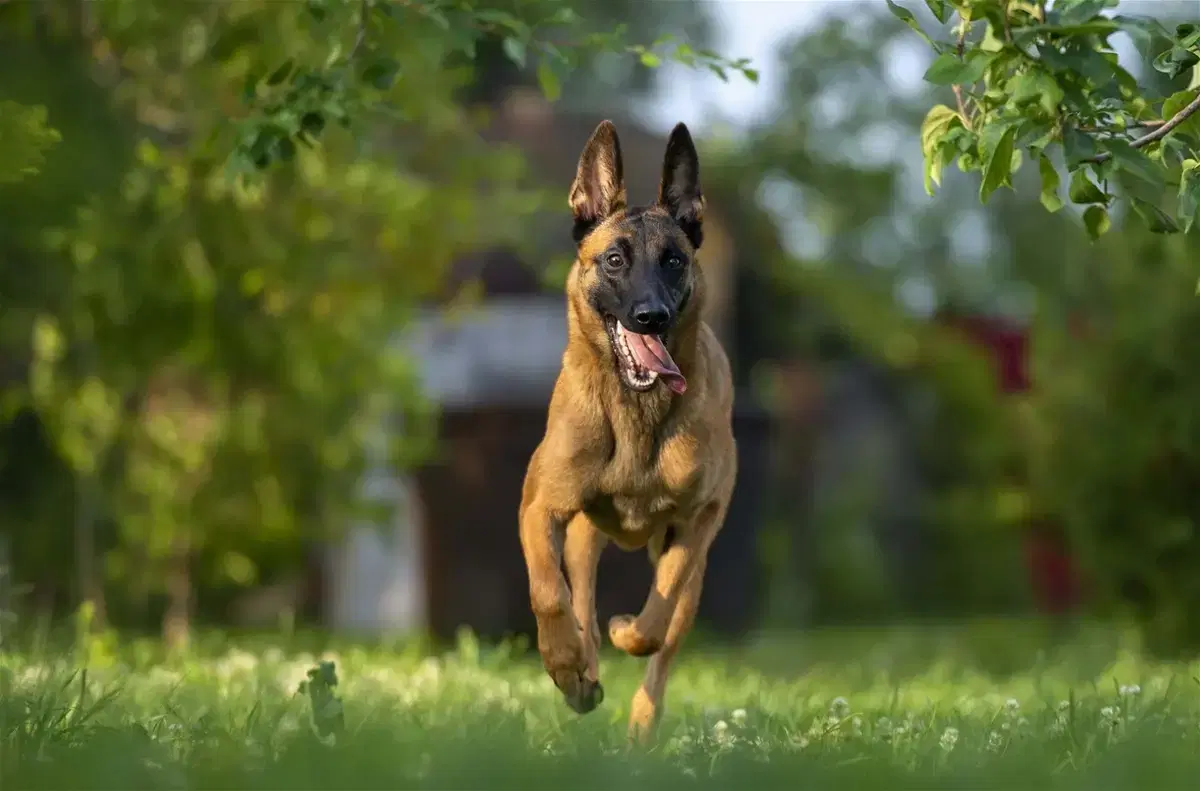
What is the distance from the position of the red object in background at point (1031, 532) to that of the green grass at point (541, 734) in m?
12.9

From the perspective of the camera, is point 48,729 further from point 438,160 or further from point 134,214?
point 438,160

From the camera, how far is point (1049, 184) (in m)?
6.17

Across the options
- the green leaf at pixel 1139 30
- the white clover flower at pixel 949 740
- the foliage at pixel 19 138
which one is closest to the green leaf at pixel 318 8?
the foliage at pixel 19 138

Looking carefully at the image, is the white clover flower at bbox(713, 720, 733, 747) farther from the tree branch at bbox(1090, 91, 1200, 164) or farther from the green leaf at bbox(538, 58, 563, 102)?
the green leaf at bbox(538, 58, 563, 102)

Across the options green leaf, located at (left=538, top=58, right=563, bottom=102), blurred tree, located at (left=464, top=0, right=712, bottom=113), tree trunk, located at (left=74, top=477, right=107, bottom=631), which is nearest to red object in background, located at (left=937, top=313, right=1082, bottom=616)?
blurred tree, located at (left=464, top=0, right=712, bottom=113)

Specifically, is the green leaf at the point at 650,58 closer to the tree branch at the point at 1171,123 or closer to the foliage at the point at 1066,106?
the foliage at the point at 1066,106

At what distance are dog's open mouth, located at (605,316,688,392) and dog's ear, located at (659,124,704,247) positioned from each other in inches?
21.9

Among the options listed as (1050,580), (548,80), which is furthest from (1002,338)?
(548,80)

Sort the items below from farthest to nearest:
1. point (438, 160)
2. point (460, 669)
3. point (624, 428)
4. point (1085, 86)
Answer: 1. point (438, 160)
2. point (460, 669)
3. point (624, 428)
4. point (1085, 86)

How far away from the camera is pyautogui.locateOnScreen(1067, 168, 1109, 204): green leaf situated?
586 cm

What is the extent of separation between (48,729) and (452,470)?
16063mm

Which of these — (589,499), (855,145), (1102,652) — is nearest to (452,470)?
(1102,652)

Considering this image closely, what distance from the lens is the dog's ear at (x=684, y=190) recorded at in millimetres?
6223

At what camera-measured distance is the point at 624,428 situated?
19.4 ft
